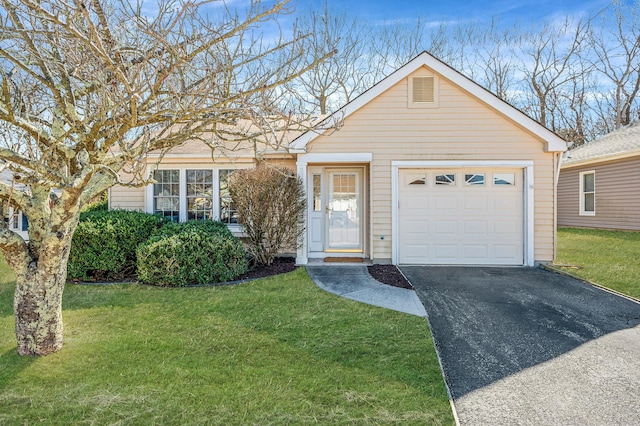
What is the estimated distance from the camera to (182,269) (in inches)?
271

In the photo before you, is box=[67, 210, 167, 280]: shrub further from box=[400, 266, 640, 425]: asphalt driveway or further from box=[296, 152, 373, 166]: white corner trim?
box=[400, 266, 640, 425]: asphalt driveway

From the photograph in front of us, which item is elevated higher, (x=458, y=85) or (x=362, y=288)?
(x=458, y=85)

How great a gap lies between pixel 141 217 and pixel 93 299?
7.77ft

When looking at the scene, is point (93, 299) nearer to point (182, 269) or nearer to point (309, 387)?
point (182, 269)

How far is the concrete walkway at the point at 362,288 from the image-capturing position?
566 cm

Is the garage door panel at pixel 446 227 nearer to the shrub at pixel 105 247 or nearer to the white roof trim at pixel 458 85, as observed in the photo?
the white roof trim at pixel 458 85

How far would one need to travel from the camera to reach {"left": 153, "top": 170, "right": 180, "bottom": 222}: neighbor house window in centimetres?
983

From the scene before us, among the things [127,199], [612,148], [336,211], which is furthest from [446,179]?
[612,148]

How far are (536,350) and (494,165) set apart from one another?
18.1 feet

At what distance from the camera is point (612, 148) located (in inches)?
567

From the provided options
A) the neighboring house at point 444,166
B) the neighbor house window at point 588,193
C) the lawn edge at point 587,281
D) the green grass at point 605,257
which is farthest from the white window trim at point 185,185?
the neighbor house window at point 588,193

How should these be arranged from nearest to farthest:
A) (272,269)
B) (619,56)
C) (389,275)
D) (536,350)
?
(536,350) → (389,275) → (272,269) → (619,56)

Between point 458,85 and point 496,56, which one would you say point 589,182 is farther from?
point 496,56

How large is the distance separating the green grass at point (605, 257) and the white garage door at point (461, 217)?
4.99 feet
